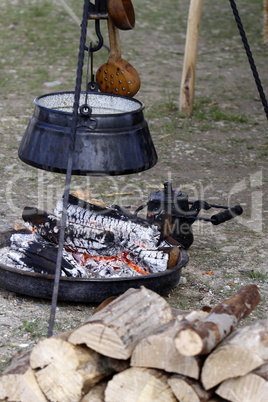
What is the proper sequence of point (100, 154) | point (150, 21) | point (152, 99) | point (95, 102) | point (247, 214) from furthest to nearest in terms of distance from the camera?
1. point (150, 21)
2. point (152, 99)
3. point (247, 214)
4. point (95, 102)
5. point (100, 154)

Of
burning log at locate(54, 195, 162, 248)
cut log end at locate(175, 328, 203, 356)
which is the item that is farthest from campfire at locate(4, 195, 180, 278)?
cut log end at locate(175, 328, 203, 356)

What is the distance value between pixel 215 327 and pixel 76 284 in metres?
1.11

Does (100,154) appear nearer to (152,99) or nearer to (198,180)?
(198,180)

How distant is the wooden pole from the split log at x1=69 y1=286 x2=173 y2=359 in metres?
4.47

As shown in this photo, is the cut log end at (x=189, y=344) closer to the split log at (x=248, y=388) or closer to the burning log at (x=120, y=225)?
the split log at (x=248, y=388)

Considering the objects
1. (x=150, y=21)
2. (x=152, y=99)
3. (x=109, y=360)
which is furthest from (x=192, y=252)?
(x=150, y=21)

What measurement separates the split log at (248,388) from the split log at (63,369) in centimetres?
45

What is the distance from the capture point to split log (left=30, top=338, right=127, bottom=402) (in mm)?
2084

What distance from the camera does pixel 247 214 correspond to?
4.62 m

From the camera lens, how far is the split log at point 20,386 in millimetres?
2105

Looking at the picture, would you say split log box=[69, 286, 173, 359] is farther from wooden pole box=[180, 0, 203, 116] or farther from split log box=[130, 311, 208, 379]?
wooden pole box=[180, 0, 203, 116]

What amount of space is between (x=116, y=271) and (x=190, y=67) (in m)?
3.83

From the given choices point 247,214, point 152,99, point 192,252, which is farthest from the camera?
point 152,99

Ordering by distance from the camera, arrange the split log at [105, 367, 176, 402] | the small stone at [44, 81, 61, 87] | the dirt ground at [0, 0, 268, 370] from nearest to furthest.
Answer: the split log at [105, 367, 176, 402] → the dirt ground at [0, 0, 268, 370] → the small stone at [44, 81, 61, 87]
